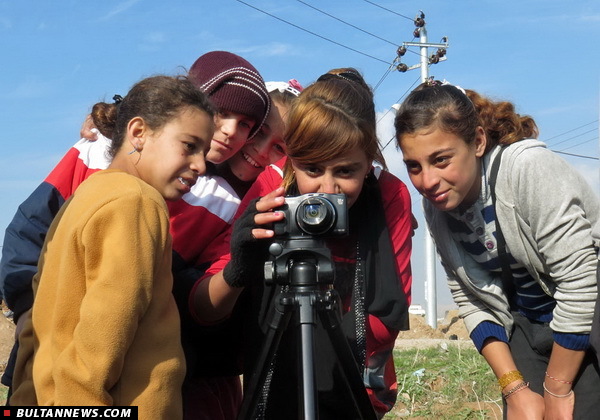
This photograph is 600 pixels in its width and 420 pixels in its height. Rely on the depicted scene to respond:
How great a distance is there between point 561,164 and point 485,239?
14.3 inches

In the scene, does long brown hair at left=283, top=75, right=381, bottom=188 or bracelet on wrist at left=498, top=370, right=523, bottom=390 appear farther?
bracelet on wrist at left=498, top=370, right=523, bottom=390

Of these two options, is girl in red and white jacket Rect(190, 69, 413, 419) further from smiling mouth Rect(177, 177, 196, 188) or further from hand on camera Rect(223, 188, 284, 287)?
smiling mouth Rect(177, 177, 196, 188)

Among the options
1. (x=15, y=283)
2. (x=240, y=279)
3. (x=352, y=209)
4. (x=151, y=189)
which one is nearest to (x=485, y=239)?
(x=352, y=209)

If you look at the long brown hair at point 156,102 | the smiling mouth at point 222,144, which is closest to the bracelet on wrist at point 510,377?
the smiling mouth at point 222,144

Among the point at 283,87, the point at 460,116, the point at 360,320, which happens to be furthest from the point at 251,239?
the point at 283,87

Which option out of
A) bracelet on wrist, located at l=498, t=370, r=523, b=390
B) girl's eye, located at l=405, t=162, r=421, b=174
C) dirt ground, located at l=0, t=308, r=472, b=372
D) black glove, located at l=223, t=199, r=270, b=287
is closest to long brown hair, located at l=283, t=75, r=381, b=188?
girl's eye, located at l=405, t=162, r=421, b=174

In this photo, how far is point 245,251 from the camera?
2146mm

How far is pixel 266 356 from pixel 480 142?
1.11 m

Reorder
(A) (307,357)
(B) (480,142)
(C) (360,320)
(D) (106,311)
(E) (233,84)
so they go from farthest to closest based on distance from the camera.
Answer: (E) (233,84), (B) (480,142), (C) (360,320), (A) (307,357), (D) (106,311)

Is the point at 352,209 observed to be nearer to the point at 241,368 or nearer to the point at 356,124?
the point at 356,124

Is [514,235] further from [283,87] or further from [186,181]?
[283,87]

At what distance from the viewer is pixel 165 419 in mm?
1868

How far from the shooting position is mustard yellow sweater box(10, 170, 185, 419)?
1.76 m

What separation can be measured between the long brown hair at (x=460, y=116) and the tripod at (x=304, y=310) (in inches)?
29.0
